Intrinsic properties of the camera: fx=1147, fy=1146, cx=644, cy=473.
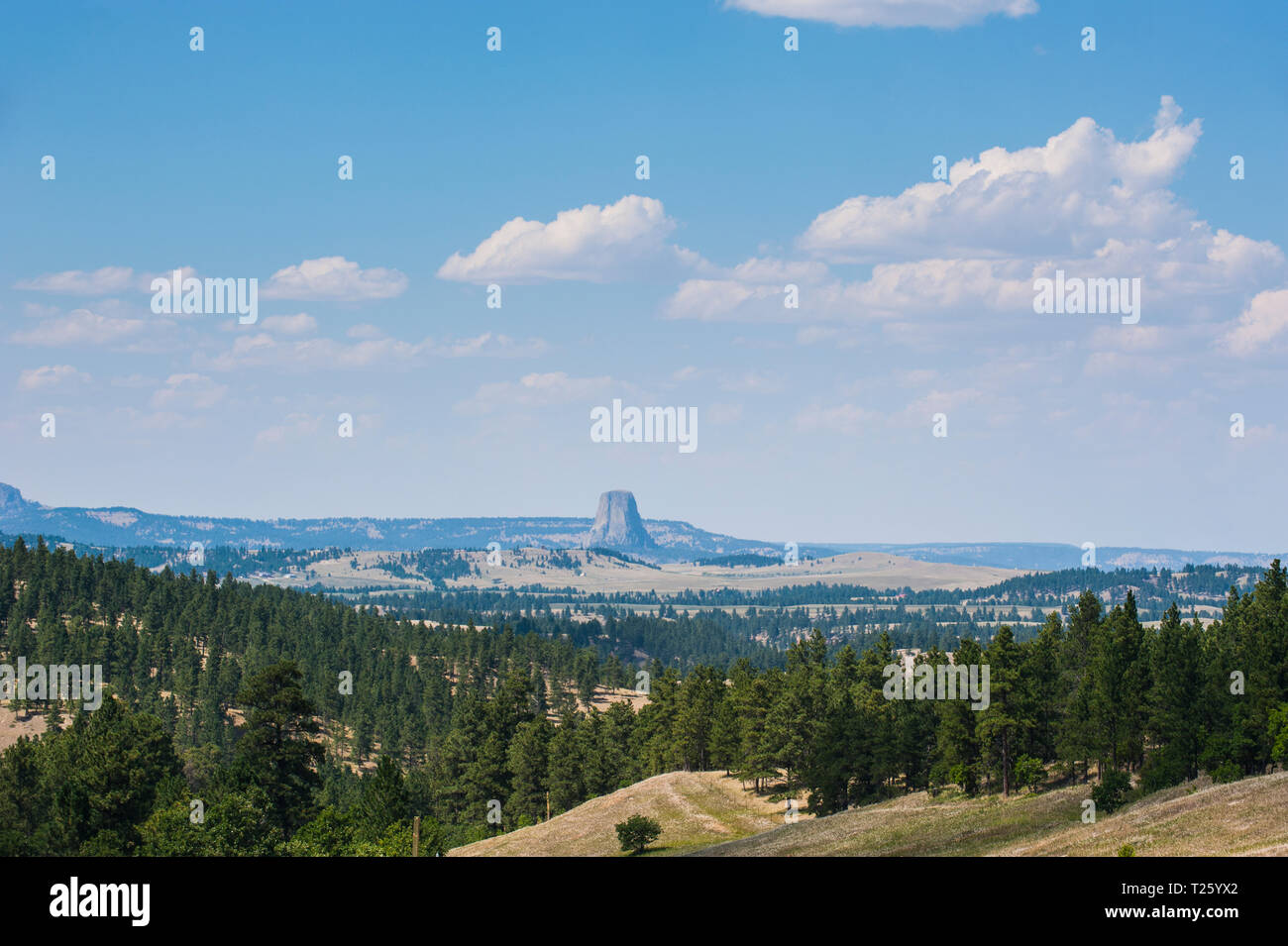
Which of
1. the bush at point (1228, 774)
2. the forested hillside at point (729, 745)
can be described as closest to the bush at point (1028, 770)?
the forested hillside at point (729, 745)

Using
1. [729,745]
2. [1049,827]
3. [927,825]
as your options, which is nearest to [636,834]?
[927,825]

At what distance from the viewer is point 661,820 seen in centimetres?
10944

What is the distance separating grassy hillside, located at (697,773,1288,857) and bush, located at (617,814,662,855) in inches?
343

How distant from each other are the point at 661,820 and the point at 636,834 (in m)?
15.0

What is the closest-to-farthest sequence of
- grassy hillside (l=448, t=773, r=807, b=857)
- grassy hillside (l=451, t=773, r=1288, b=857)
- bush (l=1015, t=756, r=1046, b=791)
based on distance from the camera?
grassy hillside (l=451, t=773, r=1288, b=857), bush (l=1015, t=756, r=1046, b=791), grassy hillside (l=448, t=773, r=807, b=857)

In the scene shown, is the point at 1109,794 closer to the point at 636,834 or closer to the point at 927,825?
the point at 927,825

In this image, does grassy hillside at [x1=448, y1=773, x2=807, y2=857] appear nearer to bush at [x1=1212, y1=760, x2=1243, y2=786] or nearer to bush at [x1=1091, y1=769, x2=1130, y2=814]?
bush at [x1=1091, y1=769, x2=1130, y2=814]

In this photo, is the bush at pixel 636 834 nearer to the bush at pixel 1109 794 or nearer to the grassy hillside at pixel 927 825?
the grassy hillside at pixel 927 825

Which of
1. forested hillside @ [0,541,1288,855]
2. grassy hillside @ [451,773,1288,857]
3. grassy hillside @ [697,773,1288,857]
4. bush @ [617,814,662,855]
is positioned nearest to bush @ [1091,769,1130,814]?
forested hillside @ [0,541,1288,855]

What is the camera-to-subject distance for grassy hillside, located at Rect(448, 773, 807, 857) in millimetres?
99625
